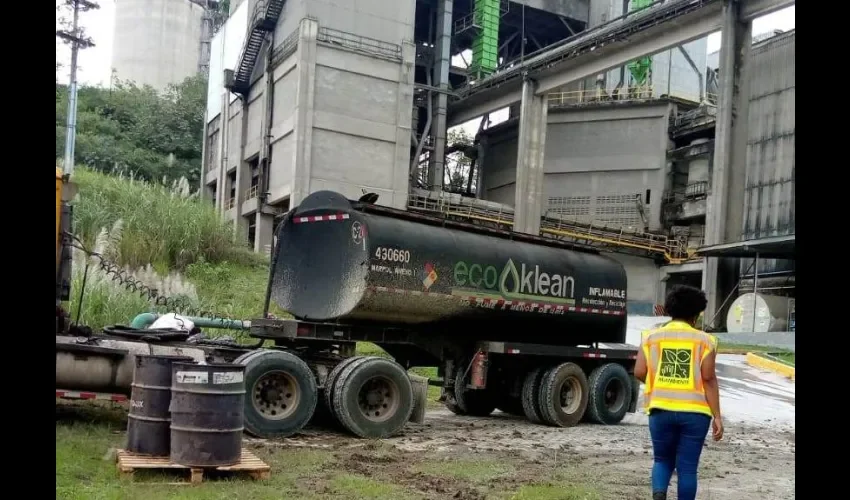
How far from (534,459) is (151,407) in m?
4.33

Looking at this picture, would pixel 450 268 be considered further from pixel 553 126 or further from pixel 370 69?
pixel 553 126

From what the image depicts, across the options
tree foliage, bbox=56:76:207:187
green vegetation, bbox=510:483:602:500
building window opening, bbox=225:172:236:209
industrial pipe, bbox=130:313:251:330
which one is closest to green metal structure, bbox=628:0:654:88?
building window opening, bbox=225:172:236:209

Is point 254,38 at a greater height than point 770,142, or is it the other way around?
point 254,38

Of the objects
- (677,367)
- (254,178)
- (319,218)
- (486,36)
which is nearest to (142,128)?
(254,178)

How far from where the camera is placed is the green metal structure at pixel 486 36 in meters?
46.0

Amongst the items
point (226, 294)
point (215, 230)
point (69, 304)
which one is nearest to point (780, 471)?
point (69, 304)

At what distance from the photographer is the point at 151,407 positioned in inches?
291

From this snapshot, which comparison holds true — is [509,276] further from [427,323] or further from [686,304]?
[686,304]

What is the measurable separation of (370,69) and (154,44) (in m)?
42.1

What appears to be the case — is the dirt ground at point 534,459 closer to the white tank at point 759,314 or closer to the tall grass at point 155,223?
the tall grass at point 155,223

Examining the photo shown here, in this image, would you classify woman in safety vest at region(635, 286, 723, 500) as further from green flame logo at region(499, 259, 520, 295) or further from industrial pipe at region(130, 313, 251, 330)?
industrial pipe at region(130, 313, 251, 330)

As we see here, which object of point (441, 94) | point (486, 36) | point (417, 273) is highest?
point (486, 36)

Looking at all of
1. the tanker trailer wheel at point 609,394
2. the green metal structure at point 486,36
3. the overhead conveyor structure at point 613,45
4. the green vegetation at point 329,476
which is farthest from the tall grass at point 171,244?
the green metal structure at point 486,36

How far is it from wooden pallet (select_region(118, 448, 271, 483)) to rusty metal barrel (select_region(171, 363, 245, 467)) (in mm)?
61
